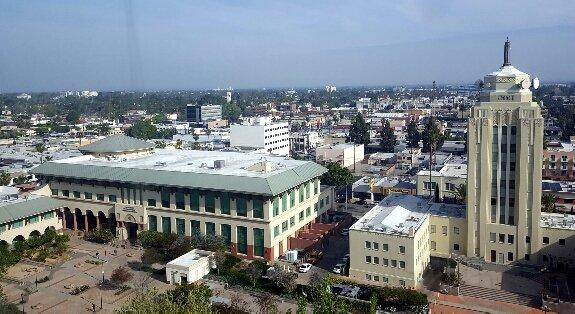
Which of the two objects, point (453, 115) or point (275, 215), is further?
point (453, 115)

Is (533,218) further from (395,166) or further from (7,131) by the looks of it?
(7,131)

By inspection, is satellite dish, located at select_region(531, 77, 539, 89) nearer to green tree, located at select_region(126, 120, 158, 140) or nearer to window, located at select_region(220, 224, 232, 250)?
window, located at select_region(220, 224, 232, 250)

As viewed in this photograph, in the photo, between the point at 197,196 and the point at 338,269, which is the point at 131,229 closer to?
the point at 197,196

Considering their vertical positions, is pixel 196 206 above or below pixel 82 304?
above

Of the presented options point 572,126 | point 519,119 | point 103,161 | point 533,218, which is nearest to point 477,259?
point 533,218

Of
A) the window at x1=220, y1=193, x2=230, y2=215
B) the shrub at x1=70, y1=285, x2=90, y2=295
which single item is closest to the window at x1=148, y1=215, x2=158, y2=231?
the window at x1=220, y1=193, x2=230, y2=215

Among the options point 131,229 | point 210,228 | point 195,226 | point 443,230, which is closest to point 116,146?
point 131,229
